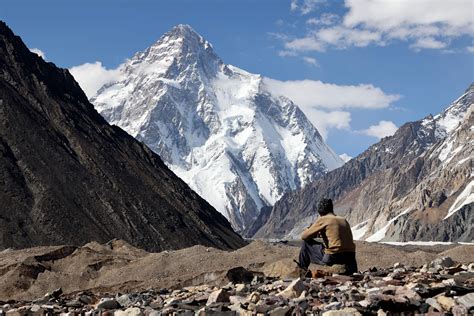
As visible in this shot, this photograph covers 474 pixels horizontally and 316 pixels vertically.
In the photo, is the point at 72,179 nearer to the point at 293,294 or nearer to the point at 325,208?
the point at 325,208

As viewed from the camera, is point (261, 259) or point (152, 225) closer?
point (261, 259)

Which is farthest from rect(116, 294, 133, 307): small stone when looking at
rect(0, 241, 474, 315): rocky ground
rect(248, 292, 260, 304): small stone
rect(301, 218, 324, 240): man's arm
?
rect(301, 218, 324, 240): man's arm

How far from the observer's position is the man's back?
572 inches

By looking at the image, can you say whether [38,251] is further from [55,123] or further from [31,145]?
[55,123]

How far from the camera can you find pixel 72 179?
9012 cm

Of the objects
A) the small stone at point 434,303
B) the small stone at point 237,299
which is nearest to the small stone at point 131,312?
the small stone at point 237,299

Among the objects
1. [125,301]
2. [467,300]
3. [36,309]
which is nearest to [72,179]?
[36,309]

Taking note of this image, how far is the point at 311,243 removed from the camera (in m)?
15.1

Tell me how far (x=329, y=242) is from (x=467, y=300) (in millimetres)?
4357

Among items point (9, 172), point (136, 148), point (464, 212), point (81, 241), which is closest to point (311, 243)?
point (81, 241)

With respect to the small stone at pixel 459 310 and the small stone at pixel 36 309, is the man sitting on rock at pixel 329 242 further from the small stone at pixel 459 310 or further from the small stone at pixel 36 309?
the small stone at pixel 36 309

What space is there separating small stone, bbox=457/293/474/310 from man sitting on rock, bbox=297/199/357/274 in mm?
3890

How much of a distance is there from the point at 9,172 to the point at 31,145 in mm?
8248

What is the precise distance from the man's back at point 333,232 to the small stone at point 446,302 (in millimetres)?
3733
